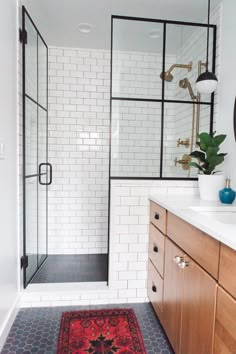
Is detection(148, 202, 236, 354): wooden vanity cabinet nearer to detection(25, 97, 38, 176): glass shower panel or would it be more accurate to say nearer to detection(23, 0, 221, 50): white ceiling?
detection(25, 97, 38, 176): glass shower panel

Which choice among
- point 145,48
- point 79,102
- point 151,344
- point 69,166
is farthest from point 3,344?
point 145,48

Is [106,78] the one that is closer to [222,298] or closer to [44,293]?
[44,293]

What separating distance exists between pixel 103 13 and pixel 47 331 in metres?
2.61

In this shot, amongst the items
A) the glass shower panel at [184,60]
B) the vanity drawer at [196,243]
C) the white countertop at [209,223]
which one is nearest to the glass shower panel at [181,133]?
the glass shower panel at [184,60]

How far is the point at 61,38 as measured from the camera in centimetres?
283

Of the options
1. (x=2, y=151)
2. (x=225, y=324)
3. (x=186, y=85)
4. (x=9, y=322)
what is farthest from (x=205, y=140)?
(x=9, y=322)

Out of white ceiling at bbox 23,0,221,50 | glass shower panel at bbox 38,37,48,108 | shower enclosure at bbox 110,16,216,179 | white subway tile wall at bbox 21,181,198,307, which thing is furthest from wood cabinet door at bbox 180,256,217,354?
glass shower panel at bbox 38,37,48,108

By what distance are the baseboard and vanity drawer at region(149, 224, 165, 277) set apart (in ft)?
3.68

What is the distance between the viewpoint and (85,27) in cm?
257

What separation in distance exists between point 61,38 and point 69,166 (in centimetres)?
141

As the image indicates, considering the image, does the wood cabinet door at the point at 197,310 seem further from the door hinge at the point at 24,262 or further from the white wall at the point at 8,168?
the door hinge at the point at 24,262

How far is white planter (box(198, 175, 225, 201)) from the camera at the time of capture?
199 cm

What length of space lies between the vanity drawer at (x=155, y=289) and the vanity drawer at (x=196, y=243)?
467 mm

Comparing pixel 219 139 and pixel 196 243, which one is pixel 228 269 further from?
pixel 219 139
